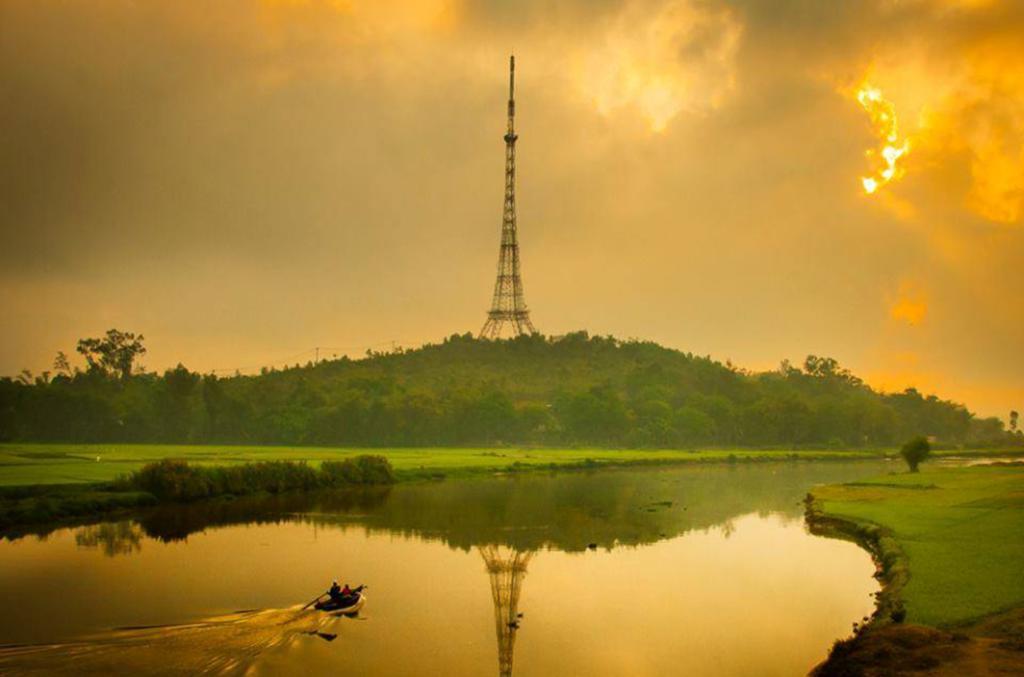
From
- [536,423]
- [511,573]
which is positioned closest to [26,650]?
[511,573]

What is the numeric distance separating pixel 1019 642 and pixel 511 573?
814 inches

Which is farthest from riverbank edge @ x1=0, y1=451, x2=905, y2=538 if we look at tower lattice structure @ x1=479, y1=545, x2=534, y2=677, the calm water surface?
tower lattice structure @ x1=479, y1=545, x2=534, y2=677

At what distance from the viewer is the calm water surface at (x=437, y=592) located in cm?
2473

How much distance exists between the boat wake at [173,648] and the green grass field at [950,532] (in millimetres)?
19502

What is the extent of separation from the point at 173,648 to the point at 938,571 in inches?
1044

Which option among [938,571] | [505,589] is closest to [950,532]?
[938,571]

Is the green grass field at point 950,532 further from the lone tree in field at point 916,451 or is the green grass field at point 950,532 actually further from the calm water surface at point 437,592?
the lone tree in field at point 916,451

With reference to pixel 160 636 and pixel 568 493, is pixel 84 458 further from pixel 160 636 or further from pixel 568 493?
pixel 160 636

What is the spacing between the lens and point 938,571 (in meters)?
31.2

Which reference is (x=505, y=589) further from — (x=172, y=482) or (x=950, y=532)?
(x=172, y=482)

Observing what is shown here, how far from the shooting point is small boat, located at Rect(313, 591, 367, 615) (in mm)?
29125

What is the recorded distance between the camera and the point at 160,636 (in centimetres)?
2566

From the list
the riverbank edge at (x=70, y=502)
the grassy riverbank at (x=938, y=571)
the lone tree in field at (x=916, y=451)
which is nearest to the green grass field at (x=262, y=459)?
the riverbank edge at (x=70, y=502)

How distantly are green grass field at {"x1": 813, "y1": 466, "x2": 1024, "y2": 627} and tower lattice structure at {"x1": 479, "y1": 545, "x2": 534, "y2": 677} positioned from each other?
12242 millimetres
